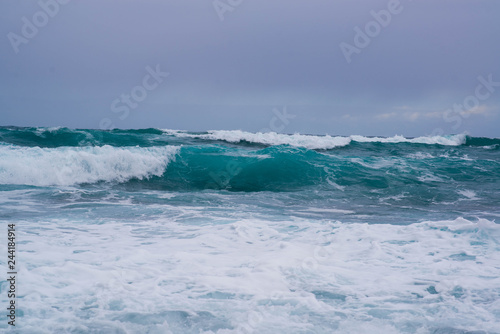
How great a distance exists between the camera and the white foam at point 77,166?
11.2 m

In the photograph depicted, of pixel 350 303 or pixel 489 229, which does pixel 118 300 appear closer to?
pixel 350 303

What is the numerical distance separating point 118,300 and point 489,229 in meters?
5.11

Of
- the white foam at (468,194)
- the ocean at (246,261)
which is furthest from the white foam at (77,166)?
the white foam at (468,194)

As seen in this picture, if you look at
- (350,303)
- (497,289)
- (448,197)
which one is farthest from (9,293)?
(448,197)

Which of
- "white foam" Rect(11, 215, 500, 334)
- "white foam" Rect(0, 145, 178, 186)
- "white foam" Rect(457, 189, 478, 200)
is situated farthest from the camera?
"white foam" Rect(457, 189, 478, 200)

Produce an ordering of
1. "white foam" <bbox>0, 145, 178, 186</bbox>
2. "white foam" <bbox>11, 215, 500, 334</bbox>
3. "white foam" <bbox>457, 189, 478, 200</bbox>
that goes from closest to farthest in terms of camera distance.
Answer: "white foam" <bbox>11, 215, 500, 334</bbox> → "white foam" <bbox>0, 145, 178, 186</bbox> → "white foam" <bbox>457, 189, 478, 200</bbox>

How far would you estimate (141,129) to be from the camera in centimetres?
3025

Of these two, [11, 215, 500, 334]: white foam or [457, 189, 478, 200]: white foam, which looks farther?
[457, 189, 478, 200]: white foam

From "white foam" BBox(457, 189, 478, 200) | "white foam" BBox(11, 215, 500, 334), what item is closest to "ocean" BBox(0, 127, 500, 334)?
"white foam" BBox(11, 215, 500, 334)

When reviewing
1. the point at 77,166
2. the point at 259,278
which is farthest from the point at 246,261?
the point at 77,166

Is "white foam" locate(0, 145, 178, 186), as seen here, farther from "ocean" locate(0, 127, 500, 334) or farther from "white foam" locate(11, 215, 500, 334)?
"white foam" locate(11, 215, 500, 334)

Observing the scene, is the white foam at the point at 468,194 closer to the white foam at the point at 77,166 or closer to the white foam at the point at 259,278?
the white foam at the point at 259,278

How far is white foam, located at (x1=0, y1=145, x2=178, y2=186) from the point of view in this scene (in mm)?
11164

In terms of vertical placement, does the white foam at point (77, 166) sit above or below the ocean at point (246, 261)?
above
